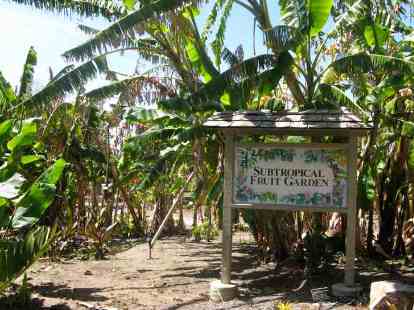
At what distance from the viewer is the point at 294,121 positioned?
22.3ft

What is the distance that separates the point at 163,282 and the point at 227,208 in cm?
204

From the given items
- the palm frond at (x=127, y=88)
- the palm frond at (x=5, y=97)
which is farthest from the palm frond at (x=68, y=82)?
the palm frond at (x=5, y=97)

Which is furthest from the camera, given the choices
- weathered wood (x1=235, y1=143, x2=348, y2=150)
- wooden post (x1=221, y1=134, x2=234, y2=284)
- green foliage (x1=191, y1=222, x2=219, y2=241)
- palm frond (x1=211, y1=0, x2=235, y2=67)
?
green foliage (x1=191, y1=222, x2=219, y2=241)

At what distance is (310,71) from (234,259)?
399cm

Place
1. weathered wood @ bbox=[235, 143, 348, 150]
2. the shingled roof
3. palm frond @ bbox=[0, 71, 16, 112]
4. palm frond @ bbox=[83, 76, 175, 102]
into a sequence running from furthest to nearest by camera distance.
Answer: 1. palm frond @ bbox=[0, 71, 16, 112]
2. palm frond @ bbox=[83, 76, 175, 102]
3. weathered wood @ bbox=[235, 143, 348, 150]
4. the shingled roof

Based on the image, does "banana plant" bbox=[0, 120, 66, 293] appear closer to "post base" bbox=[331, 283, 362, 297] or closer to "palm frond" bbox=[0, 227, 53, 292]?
"palm frond" bbox=[0, 227, 53, 292]

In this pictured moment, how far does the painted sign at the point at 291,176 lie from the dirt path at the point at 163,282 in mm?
1338

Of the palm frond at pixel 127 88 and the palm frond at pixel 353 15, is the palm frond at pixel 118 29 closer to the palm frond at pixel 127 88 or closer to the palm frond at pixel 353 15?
the palm frond at pixel 127 88

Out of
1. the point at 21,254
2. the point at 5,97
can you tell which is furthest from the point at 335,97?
the point at 5,97

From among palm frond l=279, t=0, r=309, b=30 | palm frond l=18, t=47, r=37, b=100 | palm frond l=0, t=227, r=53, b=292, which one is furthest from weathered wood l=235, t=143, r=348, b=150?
palm frond l=18, t=47, r=37, b=100

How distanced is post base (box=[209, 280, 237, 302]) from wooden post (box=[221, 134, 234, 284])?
0.12 metres

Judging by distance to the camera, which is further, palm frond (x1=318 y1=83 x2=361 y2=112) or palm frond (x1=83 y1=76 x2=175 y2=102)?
palm frond (x1=83 y1=76 x2=175 y2=102)

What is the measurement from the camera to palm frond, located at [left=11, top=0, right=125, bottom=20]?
7680mm

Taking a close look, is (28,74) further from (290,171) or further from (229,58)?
(290,171)
